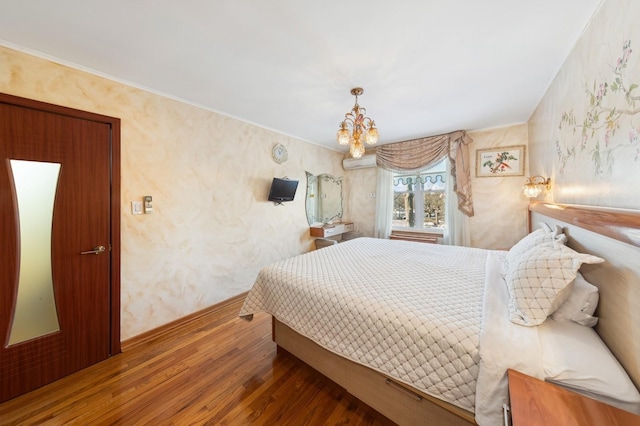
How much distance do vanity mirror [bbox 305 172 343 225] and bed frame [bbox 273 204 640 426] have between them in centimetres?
280

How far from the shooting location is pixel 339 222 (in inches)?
189

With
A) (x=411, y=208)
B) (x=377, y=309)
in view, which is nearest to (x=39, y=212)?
(x=377, y=309)

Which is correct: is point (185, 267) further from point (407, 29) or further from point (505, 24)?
point (505, 24)

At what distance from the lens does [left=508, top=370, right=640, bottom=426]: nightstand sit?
2.27 feet

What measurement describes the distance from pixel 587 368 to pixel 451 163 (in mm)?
3368

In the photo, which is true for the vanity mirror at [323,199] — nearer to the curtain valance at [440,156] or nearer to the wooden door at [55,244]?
the curtain valance at [440,156]

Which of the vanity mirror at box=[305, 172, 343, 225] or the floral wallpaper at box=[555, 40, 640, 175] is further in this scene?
the vanity mirror at box=[305, 172, 343, 225]

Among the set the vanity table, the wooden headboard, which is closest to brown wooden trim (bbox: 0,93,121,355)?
the vanity table

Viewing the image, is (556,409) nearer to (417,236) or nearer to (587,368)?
(587,368)

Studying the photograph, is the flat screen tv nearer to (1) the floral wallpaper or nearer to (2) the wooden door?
(2) the wooden door

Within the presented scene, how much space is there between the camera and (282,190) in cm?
350

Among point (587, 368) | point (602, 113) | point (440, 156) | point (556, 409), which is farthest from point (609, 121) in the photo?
point (440, 156)

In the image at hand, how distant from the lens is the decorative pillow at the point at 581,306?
1.07 meters

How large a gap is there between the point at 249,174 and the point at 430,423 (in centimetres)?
303
